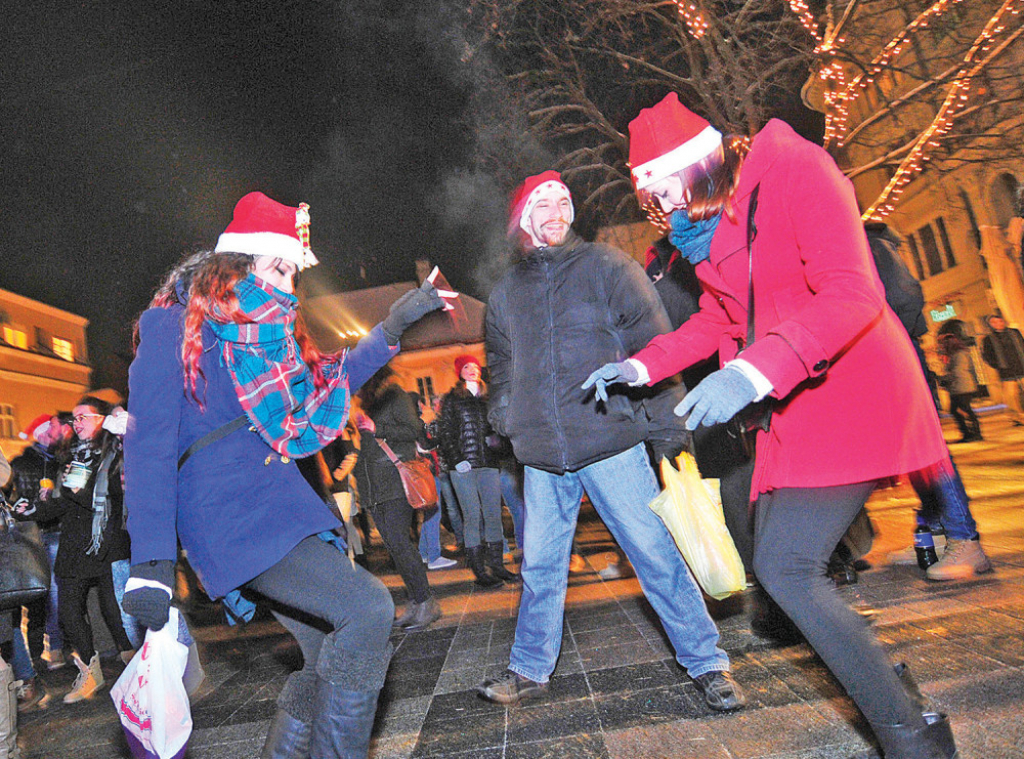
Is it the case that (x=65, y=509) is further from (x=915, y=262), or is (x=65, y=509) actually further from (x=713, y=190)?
(x=915, y=262)

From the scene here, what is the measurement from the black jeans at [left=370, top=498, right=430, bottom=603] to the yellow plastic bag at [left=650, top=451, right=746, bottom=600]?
10.6 feet

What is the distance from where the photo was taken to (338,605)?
7.03ft

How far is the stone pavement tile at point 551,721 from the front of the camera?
3014 mm

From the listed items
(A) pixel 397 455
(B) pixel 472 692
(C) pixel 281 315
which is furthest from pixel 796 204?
(A) pixel 397 455

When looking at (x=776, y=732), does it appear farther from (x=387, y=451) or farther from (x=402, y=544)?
(x=387, y=451)

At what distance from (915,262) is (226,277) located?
94.1ft

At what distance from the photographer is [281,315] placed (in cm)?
244

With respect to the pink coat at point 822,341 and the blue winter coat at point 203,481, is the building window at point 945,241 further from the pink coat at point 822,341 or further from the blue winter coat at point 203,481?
the blue winter coat at point 203,481

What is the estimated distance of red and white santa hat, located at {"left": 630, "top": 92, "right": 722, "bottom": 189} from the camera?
8.71 feet

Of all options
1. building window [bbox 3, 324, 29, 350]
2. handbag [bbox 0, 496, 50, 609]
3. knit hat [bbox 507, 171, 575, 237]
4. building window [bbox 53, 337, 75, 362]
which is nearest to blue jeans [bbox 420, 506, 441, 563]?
handbag [bbox 0, 496, 50, 609]

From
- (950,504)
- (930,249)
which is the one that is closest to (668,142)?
(950,504)

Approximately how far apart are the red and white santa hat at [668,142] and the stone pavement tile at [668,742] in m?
2.00

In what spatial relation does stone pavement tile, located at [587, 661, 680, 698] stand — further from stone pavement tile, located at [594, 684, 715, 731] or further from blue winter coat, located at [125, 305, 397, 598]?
blue winter coat, located at [125, 305, 397, 598]

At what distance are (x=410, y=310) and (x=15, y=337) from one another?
1606 inches
